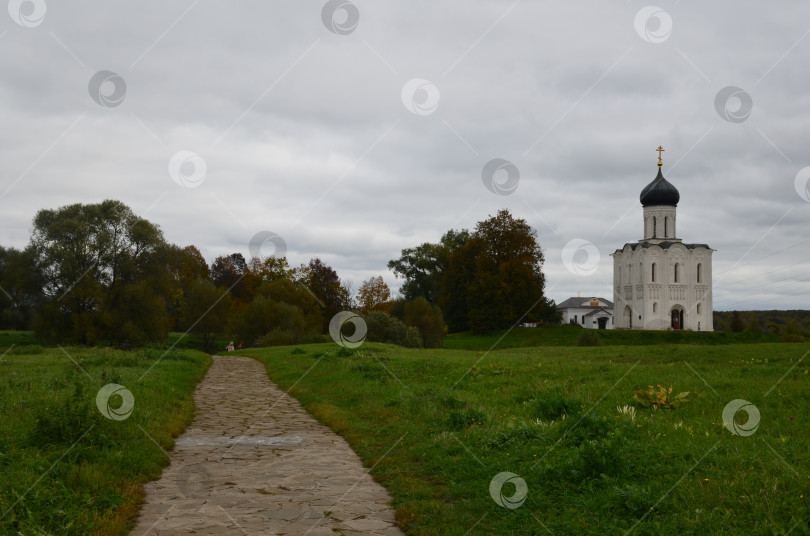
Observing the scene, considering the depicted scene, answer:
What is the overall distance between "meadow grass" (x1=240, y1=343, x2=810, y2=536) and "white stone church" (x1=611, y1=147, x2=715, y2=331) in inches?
3181

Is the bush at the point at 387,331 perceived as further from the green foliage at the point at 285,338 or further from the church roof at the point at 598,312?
the church roof at the point at 598,312

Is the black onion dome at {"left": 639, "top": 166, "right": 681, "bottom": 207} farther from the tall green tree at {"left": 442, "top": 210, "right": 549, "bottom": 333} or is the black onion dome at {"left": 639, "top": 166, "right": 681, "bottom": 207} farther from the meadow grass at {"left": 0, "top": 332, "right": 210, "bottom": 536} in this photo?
the meadow grass at {"left": 0, "top": 332, "right": 210, "bottom": 536}

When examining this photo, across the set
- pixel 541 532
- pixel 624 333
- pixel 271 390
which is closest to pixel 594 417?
pixel 541 532

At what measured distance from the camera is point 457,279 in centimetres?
8238

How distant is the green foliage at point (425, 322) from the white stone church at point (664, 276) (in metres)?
45.5

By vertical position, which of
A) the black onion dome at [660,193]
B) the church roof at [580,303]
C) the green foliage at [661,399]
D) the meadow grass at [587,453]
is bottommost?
the meadow grass at [587,453]

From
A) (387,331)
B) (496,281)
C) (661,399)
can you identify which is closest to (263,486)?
(661,399)

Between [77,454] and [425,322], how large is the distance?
50036 mm

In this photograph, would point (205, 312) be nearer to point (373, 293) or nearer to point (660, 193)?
point (373, 293)

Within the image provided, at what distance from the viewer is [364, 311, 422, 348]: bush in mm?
45812

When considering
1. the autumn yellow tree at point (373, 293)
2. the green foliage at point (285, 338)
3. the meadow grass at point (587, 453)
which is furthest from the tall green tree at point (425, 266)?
the meadow grass at point (587, 453)

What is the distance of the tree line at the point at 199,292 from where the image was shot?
4756 centimetres

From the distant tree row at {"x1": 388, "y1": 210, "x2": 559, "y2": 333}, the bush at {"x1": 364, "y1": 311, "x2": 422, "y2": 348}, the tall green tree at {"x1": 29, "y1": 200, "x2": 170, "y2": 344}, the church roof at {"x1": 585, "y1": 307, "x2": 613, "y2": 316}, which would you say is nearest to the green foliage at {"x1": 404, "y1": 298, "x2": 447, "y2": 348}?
the bush at {"x1": 364, "y1": 311, "x2": 422, "y2": 348}

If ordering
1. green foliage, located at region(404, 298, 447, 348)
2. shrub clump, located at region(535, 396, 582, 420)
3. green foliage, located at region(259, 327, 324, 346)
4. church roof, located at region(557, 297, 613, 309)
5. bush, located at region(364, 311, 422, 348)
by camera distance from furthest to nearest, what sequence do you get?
church roof, located at region(557, 297, 613, 309)
green foliage, located at region(404, 298, 447, 348)
green foliage, located at region(259, 327, 324, 346)
bush, located at region(364, 311, 422, 348)
shrub clump, located at region(535, 396, 582, 420)
